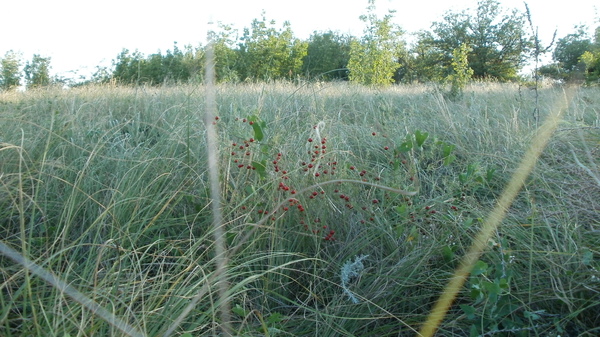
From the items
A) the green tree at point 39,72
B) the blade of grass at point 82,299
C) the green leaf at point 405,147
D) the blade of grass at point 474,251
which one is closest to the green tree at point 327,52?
the green tree at point 39,72

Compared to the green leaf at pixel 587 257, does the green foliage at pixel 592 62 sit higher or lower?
higher

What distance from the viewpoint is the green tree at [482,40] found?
25.6 meters

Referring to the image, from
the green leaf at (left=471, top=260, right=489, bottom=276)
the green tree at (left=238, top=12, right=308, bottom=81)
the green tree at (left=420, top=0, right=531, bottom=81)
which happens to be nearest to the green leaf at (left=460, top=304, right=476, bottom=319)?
the green leaf at (left=471, top=260, right=489, bottom=276)

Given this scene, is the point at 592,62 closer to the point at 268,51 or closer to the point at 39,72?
the point at 268,51

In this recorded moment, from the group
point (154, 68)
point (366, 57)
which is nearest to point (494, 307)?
point (366, 57)

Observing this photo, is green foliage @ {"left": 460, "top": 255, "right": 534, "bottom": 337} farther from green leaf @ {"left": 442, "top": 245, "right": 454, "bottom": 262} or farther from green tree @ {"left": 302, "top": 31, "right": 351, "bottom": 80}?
green tree @ {"left": 302, "top": 31, "right": 351, "bottom": 80}

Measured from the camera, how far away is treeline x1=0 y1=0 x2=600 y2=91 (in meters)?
6.23

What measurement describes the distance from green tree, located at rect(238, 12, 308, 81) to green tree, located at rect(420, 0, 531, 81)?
36.2 ft

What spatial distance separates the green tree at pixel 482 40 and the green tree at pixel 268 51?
435 inches

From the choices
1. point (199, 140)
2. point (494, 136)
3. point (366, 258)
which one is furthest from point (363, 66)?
point (366, 258)

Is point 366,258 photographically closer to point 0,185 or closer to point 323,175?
point 323,175

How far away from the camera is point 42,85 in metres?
5.62

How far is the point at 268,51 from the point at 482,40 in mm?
15883

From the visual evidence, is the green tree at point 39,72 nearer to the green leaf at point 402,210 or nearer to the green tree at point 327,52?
the green leaf at point 402,210
